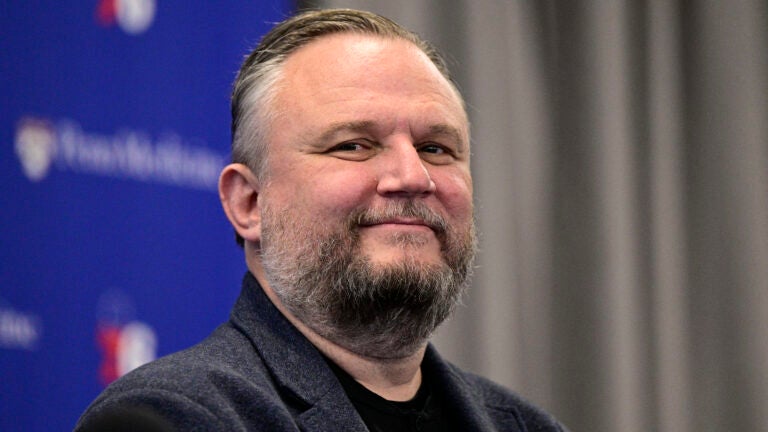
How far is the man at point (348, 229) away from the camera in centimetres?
154

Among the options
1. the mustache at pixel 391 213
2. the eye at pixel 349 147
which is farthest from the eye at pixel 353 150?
the mustache at pixel 391 213

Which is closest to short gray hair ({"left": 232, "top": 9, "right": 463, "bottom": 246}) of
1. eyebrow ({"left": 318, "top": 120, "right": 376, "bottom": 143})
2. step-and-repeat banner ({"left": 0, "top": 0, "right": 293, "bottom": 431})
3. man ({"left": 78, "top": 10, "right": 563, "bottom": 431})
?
man ({"left": 78, "top": 10, "right": 563, "bottom": 431})

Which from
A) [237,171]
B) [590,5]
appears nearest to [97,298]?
[237,171]

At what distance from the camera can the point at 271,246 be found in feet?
5.37

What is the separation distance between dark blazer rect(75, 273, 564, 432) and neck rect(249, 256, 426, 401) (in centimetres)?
4

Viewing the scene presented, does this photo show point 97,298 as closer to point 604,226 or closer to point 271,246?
point 271,246

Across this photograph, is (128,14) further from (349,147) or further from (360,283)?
(360,283)

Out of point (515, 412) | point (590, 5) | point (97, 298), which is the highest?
point (590, 5)

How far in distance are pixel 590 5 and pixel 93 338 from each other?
221 cm

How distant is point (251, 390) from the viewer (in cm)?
135

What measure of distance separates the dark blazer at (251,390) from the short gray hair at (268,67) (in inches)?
9.5

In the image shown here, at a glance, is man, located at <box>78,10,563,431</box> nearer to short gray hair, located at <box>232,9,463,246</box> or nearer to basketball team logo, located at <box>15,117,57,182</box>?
short gray hair, located at <box>232,9,463,246</box>

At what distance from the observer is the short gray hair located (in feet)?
5.57

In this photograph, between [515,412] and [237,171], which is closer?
[237,171]
